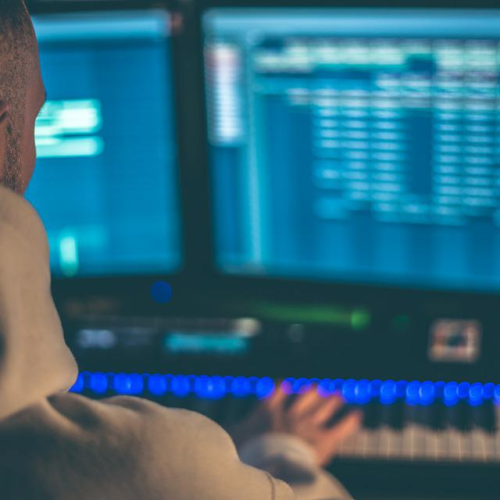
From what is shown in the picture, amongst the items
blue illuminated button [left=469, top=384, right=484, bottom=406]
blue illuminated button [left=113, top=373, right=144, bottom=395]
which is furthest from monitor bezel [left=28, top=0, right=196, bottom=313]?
→ blue illuminated button [left=469, top=384, right=484, bottom=406]

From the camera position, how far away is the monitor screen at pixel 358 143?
1.18 m

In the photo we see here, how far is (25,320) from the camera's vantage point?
0.54m

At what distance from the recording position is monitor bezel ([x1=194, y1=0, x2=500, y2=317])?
1.21 m

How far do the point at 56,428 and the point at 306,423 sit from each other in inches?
25.9

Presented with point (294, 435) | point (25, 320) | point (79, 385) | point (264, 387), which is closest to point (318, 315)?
point (264, 387)

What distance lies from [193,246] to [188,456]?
80 cm

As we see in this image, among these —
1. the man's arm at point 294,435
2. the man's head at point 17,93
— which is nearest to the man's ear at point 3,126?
the man's head at point 17,93

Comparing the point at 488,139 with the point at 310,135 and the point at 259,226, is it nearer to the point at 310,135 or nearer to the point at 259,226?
the point at 310,135

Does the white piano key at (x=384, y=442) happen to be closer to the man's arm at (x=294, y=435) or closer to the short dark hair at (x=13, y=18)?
the man's arm at (x=294, y=435)

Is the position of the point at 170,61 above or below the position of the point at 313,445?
above

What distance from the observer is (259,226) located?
1.34 meters

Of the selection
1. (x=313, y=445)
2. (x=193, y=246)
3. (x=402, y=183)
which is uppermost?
(x=402, y=183)

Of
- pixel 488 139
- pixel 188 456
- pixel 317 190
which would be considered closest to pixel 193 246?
pixel 317 190

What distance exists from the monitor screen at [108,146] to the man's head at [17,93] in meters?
0.54
